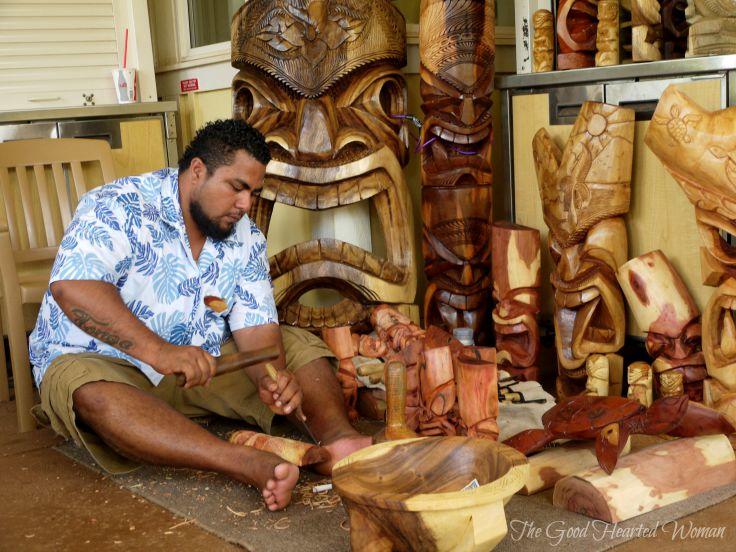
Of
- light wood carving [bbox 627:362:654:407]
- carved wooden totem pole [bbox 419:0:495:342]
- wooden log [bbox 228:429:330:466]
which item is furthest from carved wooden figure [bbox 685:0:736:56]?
wooden log [bbox 228:429:330:466]

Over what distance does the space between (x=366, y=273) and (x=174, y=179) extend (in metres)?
1.04

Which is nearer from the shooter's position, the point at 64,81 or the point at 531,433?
the point at 531,433

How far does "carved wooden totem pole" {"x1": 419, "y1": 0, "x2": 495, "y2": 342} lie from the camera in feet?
12.1

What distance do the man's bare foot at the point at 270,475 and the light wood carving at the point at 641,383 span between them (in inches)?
50.8

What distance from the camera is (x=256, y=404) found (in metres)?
3.11

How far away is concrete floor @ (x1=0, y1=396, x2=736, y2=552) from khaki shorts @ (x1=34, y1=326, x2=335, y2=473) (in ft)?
0.44

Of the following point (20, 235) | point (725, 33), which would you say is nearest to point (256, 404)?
point (20, 235)

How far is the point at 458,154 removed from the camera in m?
3.77

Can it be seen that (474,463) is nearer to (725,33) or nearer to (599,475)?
(599,475)

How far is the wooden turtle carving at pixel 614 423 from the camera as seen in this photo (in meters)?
2.40

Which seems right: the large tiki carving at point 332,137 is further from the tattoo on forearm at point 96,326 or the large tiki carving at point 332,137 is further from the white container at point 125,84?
the tattoo on forearm at point 96,326

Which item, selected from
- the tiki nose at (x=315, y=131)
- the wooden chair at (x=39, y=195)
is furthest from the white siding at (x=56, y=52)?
the tiki nose at (x=315, y=131)

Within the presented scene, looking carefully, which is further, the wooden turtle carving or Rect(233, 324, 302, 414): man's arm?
Rect(233, 324, 302, 414): man's arm

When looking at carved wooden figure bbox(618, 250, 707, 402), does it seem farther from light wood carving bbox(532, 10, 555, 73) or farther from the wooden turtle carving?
light wood carving bbox(532, 10, 555, 73)
